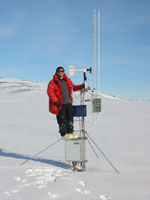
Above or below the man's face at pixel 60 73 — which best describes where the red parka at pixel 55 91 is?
below

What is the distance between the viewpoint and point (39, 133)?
6727 mm

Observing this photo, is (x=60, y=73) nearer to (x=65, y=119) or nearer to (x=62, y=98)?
(x=62, y=98)

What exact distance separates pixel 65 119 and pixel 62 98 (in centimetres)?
36

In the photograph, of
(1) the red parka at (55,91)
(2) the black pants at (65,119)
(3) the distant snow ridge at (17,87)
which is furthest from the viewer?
(3) the distant snow ridge at (17,87)

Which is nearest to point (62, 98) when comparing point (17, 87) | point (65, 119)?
point (65, 119)

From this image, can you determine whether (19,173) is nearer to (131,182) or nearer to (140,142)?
(131,182)

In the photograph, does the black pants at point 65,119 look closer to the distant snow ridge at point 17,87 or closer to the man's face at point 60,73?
the man's face at point 60,73

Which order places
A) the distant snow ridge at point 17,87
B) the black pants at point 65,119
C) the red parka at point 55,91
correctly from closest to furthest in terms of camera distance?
the red parka at point 55,91
the black pants at point 65,119
the distant snow ridge at point 17,87

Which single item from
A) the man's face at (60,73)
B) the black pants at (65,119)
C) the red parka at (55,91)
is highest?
the man's face at (60,73)

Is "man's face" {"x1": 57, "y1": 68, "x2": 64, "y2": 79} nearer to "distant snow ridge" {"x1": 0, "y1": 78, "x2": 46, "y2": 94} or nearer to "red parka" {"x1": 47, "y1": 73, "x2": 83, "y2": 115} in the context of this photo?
"red parka" {"x1": 47, "y1": 73, "x2": 83, "y2": 115}

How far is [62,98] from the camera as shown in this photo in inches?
138

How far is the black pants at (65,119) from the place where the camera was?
137 inches

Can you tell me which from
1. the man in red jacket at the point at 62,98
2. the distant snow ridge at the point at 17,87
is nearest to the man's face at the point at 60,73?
the man in red jacket at the point at 62,98

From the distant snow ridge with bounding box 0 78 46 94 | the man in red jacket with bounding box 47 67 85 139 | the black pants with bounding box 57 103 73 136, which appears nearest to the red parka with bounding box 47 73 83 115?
the man in red jacket with bounding box 47 67 85 139
